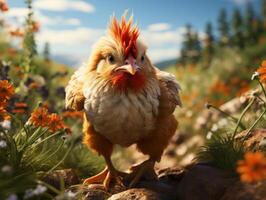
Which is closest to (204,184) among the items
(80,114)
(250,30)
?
(80,114)

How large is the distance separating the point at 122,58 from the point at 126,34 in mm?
228

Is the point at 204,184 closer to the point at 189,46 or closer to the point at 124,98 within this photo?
the point at 124,98

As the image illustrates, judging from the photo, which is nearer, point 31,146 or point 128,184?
point 31,146

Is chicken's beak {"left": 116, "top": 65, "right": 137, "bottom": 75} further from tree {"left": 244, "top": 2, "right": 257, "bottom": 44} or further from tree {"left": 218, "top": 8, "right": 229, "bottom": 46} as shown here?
tree {"left": 218, "top": 8, "right": 229, "bottom": 46}

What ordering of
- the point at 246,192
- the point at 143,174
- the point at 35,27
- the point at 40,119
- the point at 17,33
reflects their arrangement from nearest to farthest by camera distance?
the point at 246,192
the point at 40,119
the point at 143,174
the point at 35,27
the point at 17,33

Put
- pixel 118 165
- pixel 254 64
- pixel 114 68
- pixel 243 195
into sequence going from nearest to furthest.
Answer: pixel 243 195
pixel 114 68
pixel 118 165
pixel 254 64

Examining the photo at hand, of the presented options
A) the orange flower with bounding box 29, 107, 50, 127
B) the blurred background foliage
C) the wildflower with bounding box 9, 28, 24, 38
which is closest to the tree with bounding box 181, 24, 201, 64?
the blurred background foliage

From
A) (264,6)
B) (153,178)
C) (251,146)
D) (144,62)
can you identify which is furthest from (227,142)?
(264,6)

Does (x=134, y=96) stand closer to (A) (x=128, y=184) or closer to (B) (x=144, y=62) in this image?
(B) (x=144, y=62)

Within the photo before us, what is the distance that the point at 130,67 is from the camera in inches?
145

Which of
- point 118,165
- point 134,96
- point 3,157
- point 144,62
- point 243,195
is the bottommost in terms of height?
point 118,165

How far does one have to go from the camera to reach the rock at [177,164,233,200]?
361 centimetres

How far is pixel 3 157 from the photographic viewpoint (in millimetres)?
3604

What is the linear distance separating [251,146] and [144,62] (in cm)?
111
